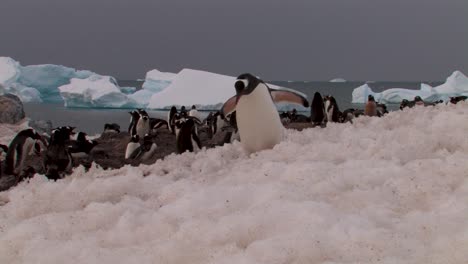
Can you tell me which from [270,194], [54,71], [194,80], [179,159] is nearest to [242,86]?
[179,159]

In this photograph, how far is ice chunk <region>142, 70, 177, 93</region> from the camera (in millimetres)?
60156

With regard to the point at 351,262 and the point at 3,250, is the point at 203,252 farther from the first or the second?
the point at 3,250

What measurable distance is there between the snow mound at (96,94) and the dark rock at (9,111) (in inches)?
1041

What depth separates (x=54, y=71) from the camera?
55906 mm

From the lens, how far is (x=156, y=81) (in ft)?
206

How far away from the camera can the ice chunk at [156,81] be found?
60.2 metres

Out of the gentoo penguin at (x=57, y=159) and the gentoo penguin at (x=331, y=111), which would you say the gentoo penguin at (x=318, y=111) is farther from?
the gentoo penguin at (x=57, y=159)

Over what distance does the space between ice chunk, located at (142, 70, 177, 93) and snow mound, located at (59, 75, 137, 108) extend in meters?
5.95

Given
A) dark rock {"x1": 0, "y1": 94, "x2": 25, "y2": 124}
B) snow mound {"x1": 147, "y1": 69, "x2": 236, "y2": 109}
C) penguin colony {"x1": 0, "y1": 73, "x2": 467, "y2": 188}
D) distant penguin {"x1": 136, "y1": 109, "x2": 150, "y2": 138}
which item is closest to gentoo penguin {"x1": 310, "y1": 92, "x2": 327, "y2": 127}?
penguin colony {"x1": 0, "y1": 73, "x2": 467, "y2": 188}

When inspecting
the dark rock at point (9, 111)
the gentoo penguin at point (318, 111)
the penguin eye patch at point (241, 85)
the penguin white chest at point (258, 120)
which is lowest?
the dark rock at point (9, 111)

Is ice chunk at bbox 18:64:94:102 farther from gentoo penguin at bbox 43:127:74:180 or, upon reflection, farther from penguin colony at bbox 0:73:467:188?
gentoo penguin at bbox 43:127:74:180

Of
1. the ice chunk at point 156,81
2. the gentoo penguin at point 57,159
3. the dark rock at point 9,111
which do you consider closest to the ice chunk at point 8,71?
the ice chunk at point 156,81

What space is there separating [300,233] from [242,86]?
3.44m

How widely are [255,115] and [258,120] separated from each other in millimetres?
71
